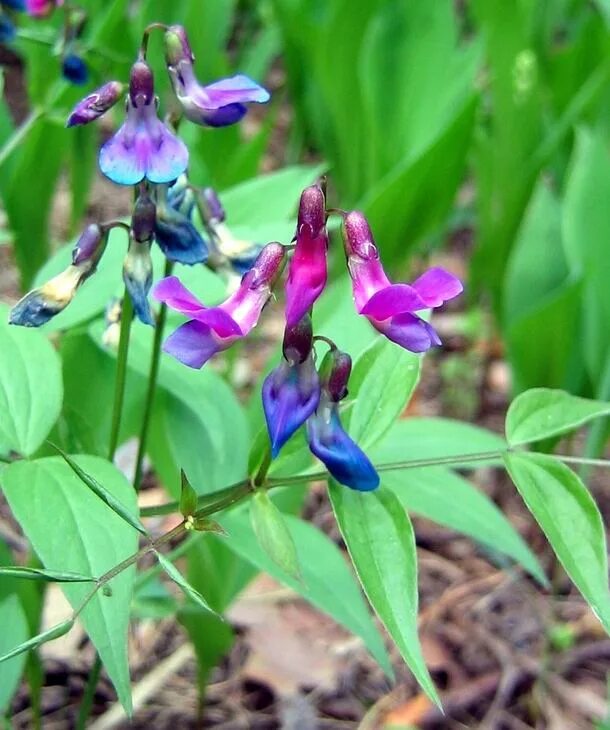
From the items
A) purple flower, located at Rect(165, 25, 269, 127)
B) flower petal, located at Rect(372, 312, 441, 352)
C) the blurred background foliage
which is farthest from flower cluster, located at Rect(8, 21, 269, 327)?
the blurred background foliage

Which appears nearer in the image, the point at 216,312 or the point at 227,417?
the point at 216,312

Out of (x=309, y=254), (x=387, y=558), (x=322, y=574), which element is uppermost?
(x=309, y=254)

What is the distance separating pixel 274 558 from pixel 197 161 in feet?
3.84

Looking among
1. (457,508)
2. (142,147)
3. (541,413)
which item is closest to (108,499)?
(142,147)

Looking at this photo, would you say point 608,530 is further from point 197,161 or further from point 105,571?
point 105,571

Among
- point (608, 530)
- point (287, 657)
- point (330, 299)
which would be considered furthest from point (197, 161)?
point (608, 530)

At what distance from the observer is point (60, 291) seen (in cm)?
86

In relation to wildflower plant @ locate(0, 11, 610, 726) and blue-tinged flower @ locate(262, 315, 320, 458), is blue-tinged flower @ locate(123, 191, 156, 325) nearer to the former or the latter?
wildflower plant @ locate(0, 11, 610, 726)

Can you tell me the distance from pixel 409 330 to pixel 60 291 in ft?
1.10

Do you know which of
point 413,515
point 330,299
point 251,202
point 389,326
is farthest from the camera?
point 413,515

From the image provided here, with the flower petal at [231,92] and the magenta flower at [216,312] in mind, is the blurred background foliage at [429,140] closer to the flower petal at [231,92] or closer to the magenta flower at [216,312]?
the flower petal at [231,92]

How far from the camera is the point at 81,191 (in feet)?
6.79

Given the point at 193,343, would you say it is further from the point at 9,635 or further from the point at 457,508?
the point at 457,508

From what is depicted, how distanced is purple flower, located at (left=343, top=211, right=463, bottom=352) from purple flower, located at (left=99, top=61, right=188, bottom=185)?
16 centimetres
